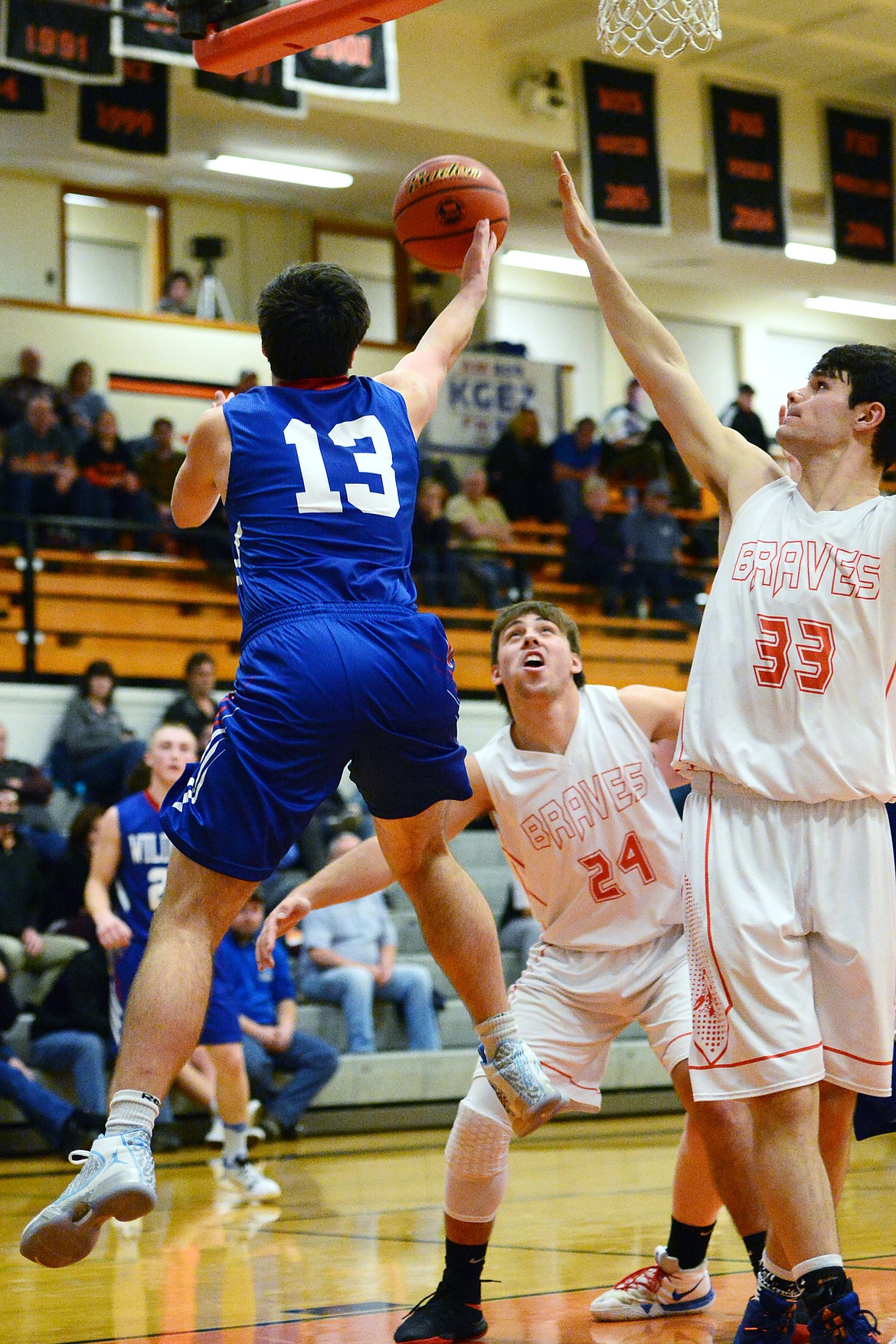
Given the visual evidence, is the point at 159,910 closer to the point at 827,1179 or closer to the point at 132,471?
the point at 827,1179

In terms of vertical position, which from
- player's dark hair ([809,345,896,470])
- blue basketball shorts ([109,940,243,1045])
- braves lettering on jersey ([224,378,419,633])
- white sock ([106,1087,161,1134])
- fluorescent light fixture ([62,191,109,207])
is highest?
fluorescent light fixture ([62,191,109,207])

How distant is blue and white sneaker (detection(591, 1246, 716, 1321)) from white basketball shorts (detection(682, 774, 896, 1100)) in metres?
1.09

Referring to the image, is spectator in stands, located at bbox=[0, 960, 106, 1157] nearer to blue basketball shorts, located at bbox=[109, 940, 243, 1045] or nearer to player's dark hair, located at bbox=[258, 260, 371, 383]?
blue basketball shorts, located at bbox=[109, 940, 243, 1045]

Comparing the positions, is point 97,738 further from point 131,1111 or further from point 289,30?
point 131,1111

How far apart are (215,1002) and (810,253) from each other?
45.2ft

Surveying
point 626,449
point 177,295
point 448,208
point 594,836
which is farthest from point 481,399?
point 594,836

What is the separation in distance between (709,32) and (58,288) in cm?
1168

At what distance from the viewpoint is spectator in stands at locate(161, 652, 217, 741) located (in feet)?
36.3

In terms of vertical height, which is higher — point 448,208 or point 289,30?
point 289,30

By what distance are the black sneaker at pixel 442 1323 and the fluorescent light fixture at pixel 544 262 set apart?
15303mm

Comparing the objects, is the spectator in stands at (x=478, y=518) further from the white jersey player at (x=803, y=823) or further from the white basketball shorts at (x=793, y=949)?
the white basketball shorts at (x=793, y=949)

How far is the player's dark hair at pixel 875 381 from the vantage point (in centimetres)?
373

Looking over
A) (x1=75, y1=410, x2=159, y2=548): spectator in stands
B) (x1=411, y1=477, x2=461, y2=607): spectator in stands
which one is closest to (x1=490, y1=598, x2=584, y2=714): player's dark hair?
(x1=411, y1=477, x2=461, y2=607): spectator in stands

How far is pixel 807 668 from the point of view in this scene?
11.7 feet
